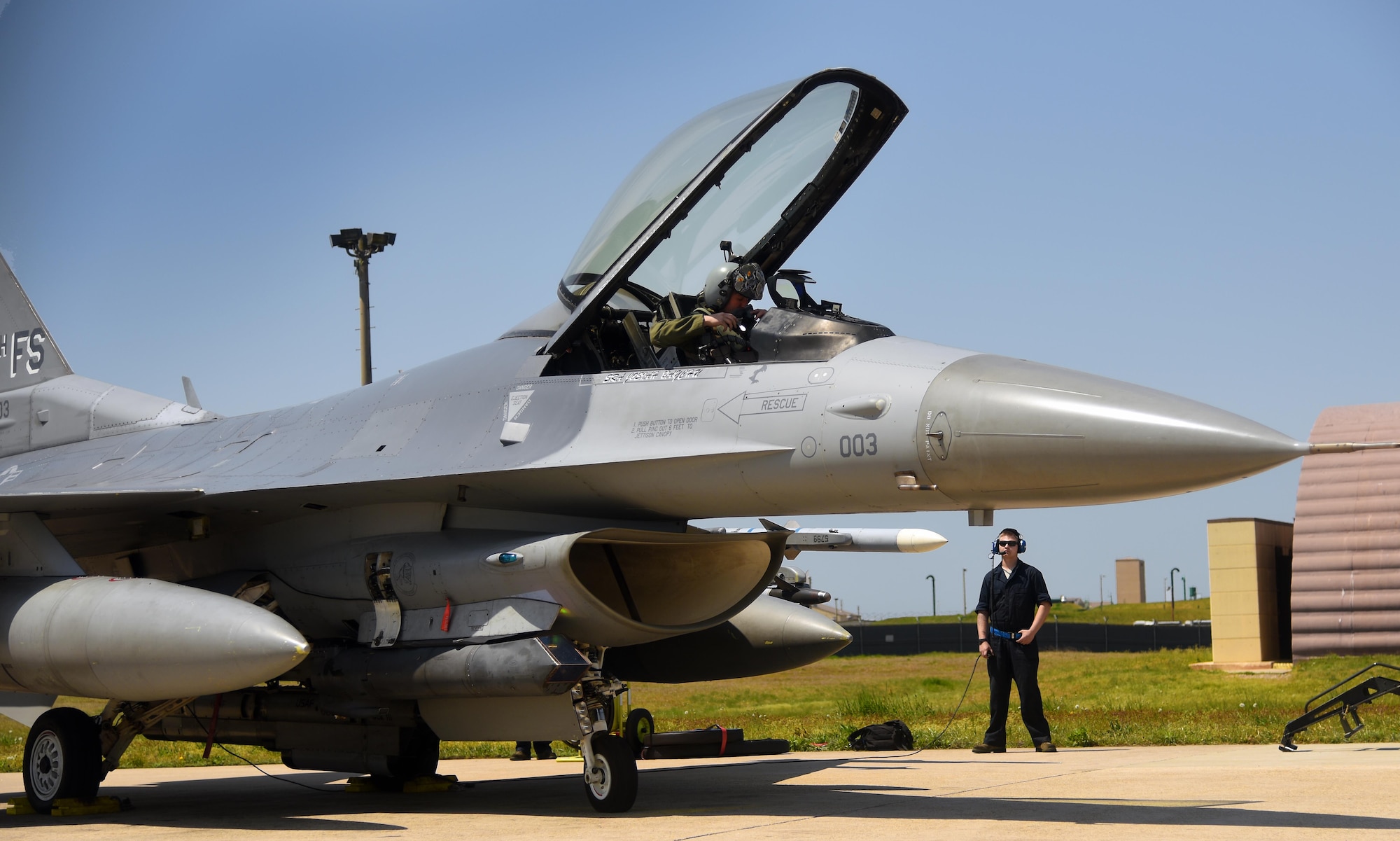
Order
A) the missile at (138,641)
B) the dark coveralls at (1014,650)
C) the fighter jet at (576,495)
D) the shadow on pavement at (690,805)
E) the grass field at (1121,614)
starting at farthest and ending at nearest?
the grass field at (1121,614), the dark coveralls at (1014,650), the missile at (138,641), the fighter jet at (576,495), the shadow on pavement at (690,805)

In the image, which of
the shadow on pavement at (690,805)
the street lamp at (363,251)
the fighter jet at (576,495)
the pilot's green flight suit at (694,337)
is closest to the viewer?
the shadow on pavement at (690,805)

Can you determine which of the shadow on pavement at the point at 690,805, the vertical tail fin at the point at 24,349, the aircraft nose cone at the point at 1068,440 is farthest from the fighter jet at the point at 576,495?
the vertical tail fin at the point at 24,349

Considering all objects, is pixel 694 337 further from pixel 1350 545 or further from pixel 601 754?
pixel 1350 545

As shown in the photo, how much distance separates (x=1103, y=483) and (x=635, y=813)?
3.01 m

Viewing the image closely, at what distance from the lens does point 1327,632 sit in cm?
2589

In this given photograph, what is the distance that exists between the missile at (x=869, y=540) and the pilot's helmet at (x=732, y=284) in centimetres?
484

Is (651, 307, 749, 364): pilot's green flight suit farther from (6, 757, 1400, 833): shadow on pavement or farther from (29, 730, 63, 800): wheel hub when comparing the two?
(29, 730, 63, 800): wheel hub

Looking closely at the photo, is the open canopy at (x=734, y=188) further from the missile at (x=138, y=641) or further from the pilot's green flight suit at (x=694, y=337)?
the missile at (x=138, y=641)

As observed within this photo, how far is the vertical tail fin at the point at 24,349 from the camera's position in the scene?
465 inches

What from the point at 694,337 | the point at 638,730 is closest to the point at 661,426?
the point at 694,337

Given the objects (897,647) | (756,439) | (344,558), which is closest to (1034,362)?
(756,439)

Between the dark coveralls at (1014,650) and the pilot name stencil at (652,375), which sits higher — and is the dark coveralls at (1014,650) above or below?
below

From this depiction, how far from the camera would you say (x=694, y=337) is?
7590mm

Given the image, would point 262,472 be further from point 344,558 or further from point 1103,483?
point 1103,483
